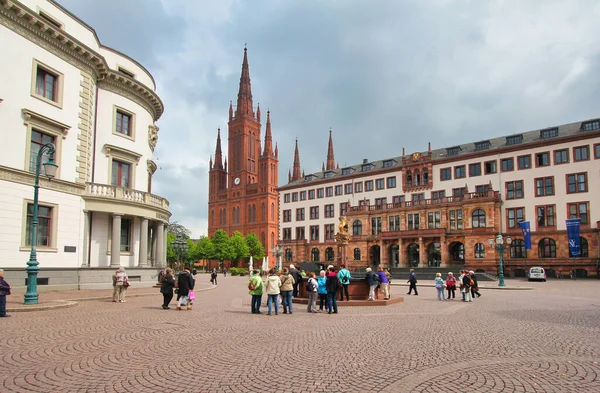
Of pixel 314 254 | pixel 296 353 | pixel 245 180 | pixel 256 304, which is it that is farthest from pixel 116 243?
pixel 245 180

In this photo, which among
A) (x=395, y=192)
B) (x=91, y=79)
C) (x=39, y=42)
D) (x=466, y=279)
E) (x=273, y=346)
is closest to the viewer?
(x=273, y=346)

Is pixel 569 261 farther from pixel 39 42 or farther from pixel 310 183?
pixel 39 42

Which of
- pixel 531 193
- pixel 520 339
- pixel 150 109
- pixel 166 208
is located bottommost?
pixel 520 339

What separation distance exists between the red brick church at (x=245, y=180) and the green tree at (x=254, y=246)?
3561mm

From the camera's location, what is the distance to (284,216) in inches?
3243

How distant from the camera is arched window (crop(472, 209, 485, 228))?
5641cm

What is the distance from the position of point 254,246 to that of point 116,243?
81431 mm

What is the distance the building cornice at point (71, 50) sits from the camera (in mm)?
23078

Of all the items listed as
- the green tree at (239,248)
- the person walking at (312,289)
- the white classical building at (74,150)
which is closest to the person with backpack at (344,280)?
the person walking at (312,289)

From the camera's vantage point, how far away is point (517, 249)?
54.3m

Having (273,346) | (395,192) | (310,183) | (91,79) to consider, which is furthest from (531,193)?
(273,346)

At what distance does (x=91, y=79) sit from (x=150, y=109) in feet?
20.4

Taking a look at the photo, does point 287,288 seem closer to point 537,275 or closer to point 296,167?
point 537,275

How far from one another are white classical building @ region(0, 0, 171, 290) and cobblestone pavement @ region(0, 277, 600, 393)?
34.7ft
